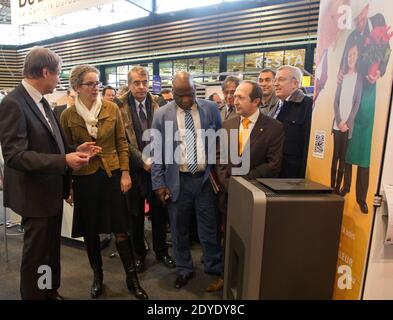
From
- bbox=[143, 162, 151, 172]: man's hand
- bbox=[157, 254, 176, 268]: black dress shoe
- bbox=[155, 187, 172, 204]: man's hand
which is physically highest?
bbox=[143, 162, 151, 172]: man's hand

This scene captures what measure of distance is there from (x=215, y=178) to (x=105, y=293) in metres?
1.27

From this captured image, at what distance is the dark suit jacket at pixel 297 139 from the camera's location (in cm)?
242

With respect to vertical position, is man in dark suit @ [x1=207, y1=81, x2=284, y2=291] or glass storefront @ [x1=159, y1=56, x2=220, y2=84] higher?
glass storefront @ [x1=159, y1=56, x2=220, y2=84]

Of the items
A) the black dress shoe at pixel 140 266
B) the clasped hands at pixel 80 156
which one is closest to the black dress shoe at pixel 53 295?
the black dress shoe at pixel 140 266

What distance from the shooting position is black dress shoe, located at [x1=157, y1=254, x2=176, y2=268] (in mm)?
2954

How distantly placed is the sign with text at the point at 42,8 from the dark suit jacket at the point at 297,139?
6.73ft

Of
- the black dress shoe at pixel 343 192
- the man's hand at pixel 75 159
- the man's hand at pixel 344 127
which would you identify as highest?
the man's hand at pixel 344 127

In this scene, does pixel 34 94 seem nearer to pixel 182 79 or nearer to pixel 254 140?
pixel 182 79

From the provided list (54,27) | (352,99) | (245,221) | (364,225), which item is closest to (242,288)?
(245,221)

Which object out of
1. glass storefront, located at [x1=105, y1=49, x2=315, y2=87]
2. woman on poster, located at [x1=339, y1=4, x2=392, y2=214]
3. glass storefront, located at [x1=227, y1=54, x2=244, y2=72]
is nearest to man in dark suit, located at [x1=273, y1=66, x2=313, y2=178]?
woman on poster, located at [x1=339, y1=4, x2=392, y2=214]

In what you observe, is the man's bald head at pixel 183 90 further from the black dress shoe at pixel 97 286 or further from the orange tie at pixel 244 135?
the black dress shoe at pixel 97 286

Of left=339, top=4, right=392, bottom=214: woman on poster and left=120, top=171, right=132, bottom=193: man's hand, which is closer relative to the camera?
left=339, top=4, right=392, bottom=214: woman on poster

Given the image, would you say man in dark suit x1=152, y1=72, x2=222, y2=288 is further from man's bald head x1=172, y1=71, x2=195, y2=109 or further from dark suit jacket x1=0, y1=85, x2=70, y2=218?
dark suit jacket x1=0, y1=85, x2=70, y2=218

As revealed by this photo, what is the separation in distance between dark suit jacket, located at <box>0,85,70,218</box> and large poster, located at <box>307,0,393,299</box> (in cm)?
146
